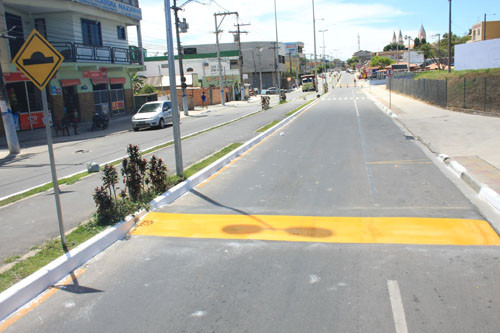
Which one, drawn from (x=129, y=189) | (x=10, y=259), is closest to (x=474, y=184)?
(x=129, y=189)

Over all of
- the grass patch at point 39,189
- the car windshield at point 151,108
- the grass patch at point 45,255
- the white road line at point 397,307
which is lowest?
the white road line at point 397,307

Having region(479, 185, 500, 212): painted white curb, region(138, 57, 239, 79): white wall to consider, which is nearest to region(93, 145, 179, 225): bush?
region(479, 185, 500, 212): painted white curb

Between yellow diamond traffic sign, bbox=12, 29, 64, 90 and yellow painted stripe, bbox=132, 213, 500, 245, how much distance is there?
2679 mm

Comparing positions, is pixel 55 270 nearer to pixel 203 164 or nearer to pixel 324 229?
pixel 324 229

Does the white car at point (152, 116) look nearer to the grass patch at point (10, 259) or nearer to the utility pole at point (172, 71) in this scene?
the utility pole at point (172, 71)

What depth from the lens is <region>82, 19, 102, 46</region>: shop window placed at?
30.7m

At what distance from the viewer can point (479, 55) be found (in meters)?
45.6

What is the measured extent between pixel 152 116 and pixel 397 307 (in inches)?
929

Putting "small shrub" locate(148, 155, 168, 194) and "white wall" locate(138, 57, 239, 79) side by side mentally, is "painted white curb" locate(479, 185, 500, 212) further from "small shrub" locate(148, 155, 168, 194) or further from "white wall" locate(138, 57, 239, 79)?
"white wall" locate(138, 57, 239, 79)

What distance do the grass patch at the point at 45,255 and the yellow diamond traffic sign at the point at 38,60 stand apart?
7.07ft

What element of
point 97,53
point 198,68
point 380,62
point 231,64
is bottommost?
point 97,53

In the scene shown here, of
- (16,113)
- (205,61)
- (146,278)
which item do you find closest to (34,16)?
(16,113)

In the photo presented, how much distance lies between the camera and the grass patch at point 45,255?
5199 mm

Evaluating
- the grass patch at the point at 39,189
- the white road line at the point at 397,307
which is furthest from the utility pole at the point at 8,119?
the white road line at the point at 397,307
